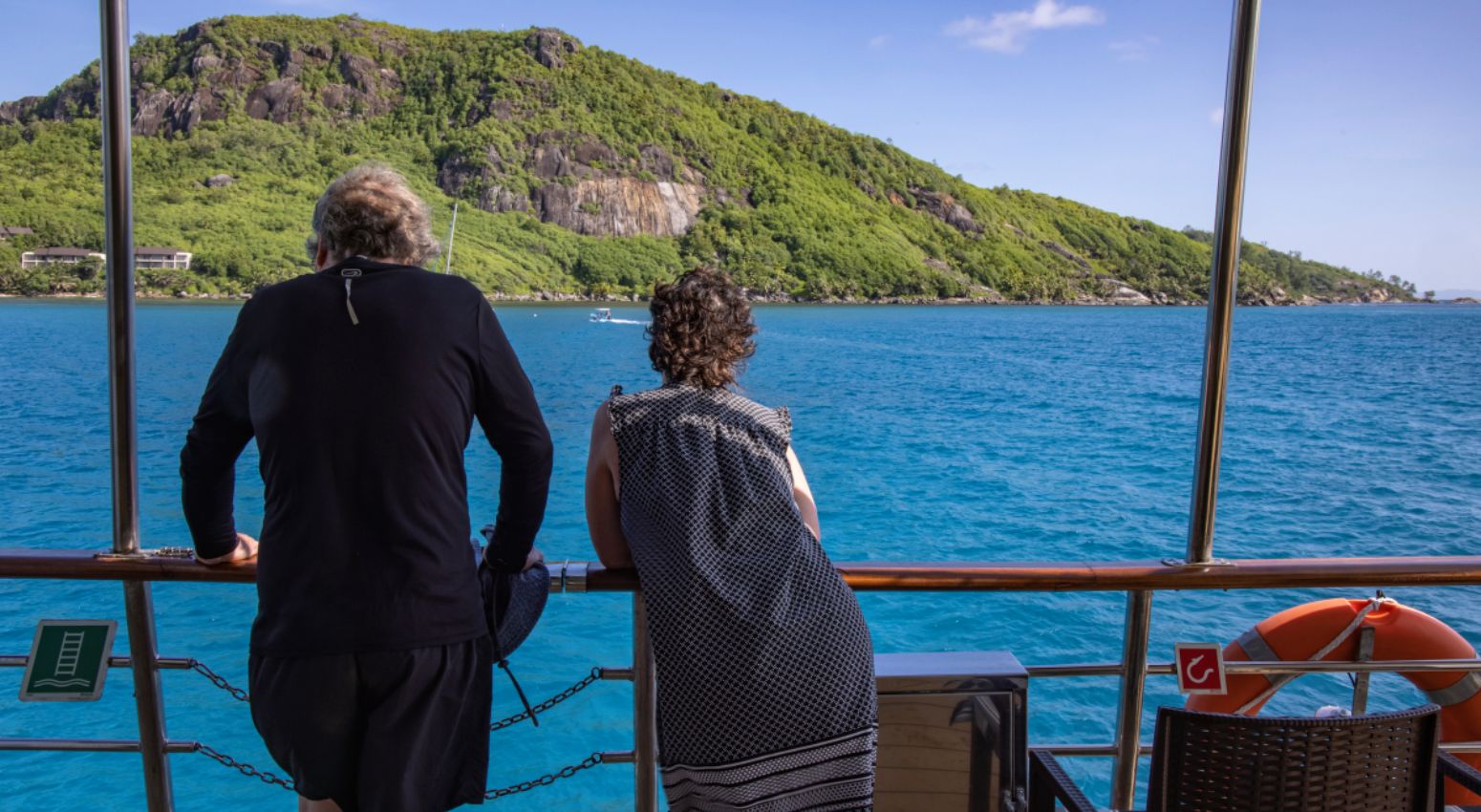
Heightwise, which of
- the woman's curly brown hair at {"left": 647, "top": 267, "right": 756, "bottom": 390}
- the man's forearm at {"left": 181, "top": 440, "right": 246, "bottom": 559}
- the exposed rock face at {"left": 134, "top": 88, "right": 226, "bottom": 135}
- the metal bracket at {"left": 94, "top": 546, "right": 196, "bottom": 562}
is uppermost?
the exposed rock face at {"left": 134, "top": 88, "right": 226, "bottom": 135}

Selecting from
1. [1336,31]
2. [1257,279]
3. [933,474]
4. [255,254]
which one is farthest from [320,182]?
[1257,279]

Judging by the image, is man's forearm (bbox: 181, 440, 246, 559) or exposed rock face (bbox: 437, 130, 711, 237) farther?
exposed rock face (bbox: 437, 130, 711, 237)

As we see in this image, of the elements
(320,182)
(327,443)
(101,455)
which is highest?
(320,182)

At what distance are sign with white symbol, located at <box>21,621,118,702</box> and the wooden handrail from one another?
3.7 inches

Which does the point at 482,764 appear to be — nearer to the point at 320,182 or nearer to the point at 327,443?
the point at 327,443

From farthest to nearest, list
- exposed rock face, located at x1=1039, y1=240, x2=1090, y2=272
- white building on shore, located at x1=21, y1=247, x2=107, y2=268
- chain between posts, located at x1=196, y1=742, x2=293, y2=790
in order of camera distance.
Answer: exposed rock face, located at x1=1039, y1=240, x2=1090, y2=272, white building on shore, located at x1=21, y1=247, x2=107, y2=268, chain between posts, located at x1=196, y1=742, x2=293, y2=790

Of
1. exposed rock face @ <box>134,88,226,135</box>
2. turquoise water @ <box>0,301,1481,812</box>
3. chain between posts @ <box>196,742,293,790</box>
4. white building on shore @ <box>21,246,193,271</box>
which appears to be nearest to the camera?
chain between posts @ <box>196,742,293,790</box>

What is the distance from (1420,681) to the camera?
2.10 metres

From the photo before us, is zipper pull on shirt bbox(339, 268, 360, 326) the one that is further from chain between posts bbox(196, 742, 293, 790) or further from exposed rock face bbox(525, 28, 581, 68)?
exposed rock face bbox(525, 28, 581, 68)

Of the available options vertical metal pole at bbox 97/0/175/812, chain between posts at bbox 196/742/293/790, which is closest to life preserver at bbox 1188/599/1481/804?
chain between posts at bbox 196/742/293/790

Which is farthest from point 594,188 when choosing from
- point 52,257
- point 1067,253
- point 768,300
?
point 1067,253

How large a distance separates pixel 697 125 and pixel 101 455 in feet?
215

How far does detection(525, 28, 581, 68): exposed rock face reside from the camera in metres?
85.9

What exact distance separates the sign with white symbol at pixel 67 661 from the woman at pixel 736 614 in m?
0.95
